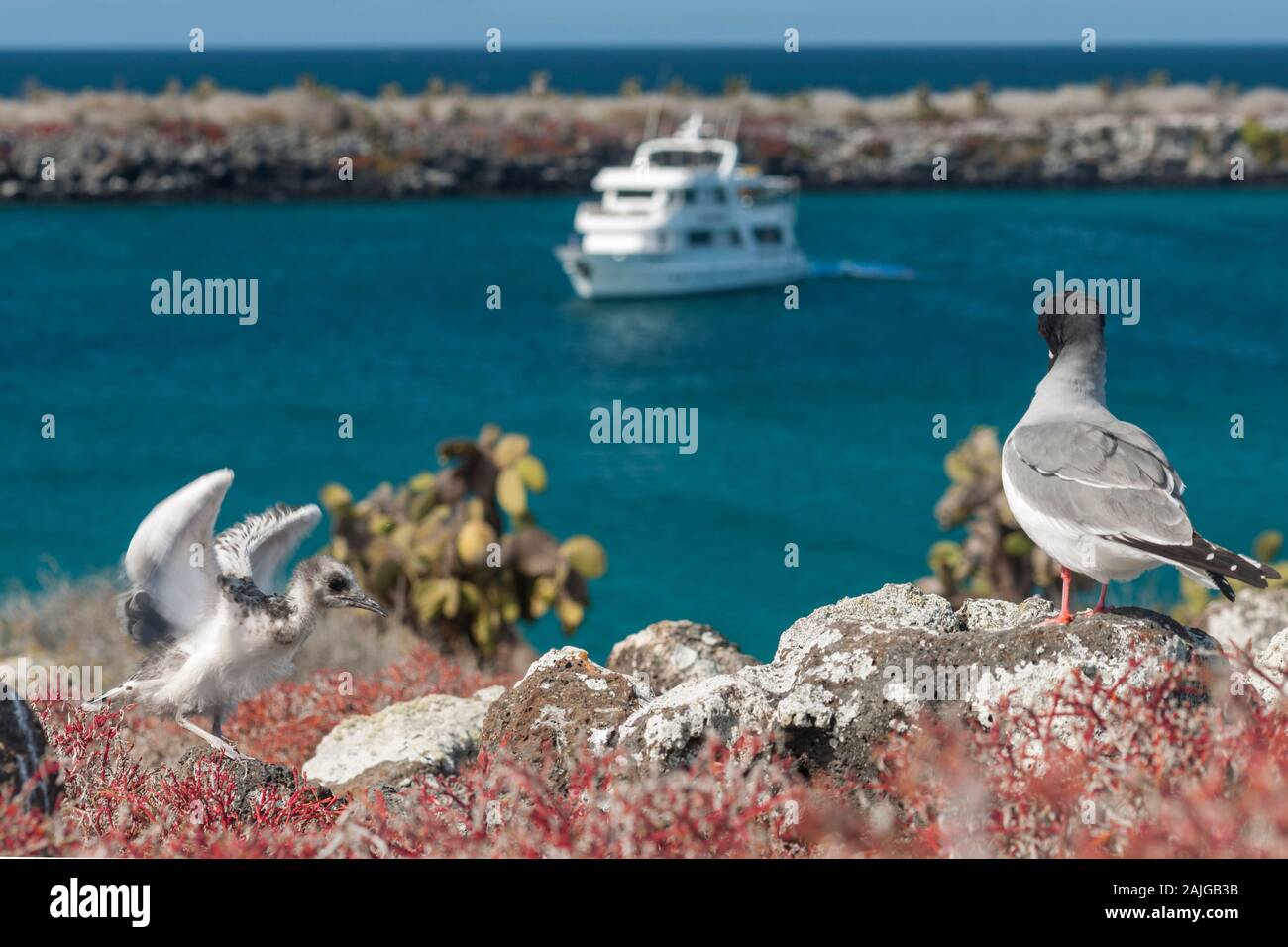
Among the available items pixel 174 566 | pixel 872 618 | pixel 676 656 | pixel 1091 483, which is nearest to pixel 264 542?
pixel 174 566

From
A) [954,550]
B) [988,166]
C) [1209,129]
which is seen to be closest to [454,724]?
[954,550]

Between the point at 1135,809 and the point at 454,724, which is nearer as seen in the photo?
the point at 1135,809

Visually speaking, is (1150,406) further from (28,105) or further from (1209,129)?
Answer: (28,105)

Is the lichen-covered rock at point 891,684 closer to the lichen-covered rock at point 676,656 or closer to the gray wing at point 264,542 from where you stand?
the gray wing at point 264,542

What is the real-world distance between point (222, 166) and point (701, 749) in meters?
75.4

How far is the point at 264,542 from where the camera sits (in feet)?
22.5

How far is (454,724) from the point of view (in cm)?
852

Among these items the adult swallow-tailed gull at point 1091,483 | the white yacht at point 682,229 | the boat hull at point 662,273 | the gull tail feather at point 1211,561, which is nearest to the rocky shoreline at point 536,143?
the white yacht at point 682,229

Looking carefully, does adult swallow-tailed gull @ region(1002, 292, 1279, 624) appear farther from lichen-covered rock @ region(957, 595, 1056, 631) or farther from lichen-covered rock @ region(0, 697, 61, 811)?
lichen-covered rock @ region(0, 697, 61, 811)

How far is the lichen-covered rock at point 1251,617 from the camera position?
11.4 metres

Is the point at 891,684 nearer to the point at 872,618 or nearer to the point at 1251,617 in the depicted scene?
the point at 872,618

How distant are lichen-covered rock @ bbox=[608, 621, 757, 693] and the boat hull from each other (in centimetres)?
4795

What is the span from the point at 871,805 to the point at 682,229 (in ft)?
173

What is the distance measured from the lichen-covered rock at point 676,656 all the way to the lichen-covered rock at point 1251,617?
4.71 metres
